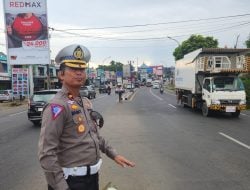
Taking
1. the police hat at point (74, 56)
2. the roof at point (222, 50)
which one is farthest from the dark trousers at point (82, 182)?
the roof at point (222, 50)

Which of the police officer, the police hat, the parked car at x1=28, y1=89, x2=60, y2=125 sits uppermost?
the police hat

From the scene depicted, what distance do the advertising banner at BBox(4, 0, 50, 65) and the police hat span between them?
3783 cm

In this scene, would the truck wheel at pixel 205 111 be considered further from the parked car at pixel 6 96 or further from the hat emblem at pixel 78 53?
the parked car at pixel 6 96

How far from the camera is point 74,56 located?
3.13m

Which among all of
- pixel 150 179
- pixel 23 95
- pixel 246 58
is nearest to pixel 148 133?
pixel 150 179

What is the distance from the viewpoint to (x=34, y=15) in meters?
39.3

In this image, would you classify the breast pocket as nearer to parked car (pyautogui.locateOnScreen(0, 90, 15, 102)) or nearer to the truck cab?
the truck cab

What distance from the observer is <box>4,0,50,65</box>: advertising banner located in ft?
128

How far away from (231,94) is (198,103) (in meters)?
3.69

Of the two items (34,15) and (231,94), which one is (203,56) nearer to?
(231,94)

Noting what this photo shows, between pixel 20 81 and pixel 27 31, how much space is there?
19.1 ft

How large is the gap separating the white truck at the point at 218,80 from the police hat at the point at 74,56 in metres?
15.4

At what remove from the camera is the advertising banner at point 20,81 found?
41531 mm

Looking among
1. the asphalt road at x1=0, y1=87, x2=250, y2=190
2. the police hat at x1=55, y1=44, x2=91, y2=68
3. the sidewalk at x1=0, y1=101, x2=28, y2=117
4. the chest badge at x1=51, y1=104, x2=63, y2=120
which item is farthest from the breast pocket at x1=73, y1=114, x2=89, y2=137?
the sidewalk at x1=0, y1=101, x2=28, y2=117
